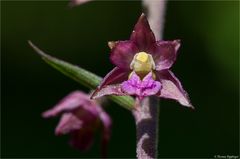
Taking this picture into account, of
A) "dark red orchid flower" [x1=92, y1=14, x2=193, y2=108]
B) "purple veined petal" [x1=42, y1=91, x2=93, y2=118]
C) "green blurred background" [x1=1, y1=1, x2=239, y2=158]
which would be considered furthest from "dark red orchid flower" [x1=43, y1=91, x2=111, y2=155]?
"green blurred background" [x1=1, y1=1, x2=239, y2=158]

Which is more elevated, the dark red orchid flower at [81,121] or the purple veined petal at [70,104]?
the purple veined petal at [70,104]

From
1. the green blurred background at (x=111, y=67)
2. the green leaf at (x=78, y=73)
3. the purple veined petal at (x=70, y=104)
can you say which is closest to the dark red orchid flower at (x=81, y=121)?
the purple veined petal at (x=70, y=104)

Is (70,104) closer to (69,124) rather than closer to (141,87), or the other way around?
(69,124)

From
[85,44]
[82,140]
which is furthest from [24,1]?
[82,140]

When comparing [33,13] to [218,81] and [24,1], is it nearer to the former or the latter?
[24,1]

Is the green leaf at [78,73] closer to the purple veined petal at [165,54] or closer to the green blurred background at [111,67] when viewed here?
the purple veined petal at [165,54]
